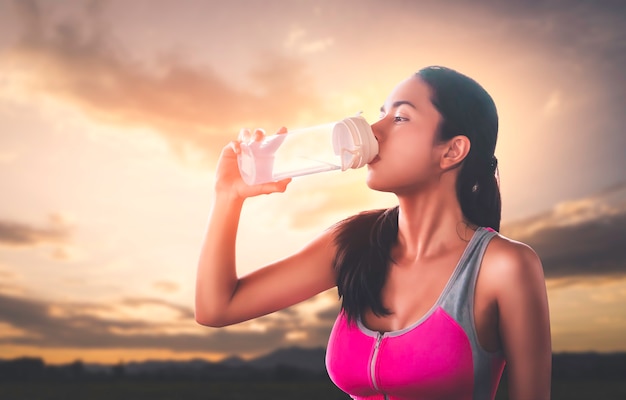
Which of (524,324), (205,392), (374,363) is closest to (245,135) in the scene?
(374,363)

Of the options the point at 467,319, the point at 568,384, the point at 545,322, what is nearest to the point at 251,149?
the point at 467,319

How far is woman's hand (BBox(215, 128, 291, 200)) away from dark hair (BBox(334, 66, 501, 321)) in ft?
0.75

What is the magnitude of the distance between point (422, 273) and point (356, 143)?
350 millimetres

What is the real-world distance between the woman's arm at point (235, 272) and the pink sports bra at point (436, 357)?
255 mm

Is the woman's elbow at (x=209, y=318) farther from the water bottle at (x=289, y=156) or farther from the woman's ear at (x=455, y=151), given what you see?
the woman's ear at (x=455, y=151)

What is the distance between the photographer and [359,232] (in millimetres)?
1600

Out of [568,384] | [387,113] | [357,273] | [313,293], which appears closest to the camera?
[387,113]

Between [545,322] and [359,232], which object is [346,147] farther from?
[545,322]

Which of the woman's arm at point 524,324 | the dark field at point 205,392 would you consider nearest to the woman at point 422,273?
the woman's arm at point 524,324

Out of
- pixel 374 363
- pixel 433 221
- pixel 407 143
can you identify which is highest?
pixel 407 143

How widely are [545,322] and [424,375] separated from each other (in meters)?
0.26

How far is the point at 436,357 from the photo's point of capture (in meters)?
1.29

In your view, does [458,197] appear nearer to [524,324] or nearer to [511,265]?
[511,265]

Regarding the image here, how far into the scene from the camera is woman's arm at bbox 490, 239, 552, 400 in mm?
1281
